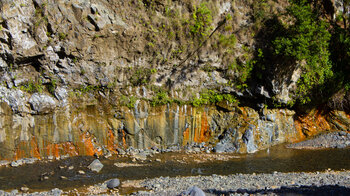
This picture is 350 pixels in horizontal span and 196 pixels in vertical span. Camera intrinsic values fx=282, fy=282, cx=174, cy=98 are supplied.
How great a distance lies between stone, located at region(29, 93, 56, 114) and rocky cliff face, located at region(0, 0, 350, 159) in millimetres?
43

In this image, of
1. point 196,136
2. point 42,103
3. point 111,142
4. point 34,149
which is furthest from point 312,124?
point 34,149

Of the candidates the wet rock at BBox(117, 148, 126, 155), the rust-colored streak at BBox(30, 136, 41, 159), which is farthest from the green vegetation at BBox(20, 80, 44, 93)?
the wet rock at BBox(117, 148, 126, 155)

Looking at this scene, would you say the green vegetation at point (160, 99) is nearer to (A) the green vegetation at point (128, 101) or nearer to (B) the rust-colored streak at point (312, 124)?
(A) the green vegetation at point (128, 101)

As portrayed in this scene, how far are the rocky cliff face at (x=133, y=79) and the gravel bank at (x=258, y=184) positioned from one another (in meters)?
4.52

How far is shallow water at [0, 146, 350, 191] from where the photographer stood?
10523 mm

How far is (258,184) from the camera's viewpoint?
31.2ft

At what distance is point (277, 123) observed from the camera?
1672 centimetres

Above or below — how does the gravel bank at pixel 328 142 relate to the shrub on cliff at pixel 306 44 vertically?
below

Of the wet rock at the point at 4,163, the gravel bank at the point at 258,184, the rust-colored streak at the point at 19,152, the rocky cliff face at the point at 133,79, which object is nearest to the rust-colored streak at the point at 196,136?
the rocky cliff face at the point at 133,79

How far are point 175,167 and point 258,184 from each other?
4.12 m

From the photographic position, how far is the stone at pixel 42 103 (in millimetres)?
12930

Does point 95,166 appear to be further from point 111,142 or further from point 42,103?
point 42,103

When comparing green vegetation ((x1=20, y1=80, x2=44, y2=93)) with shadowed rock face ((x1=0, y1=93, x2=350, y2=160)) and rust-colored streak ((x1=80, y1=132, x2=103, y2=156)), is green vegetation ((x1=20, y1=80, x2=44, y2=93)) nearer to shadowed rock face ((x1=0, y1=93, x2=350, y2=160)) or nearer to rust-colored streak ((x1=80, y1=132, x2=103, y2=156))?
shadowed rock face ((x1=0, y1=93, x2=350, y2=160))

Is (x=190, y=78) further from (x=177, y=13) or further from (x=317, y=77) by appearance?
(x=317, y=77)
